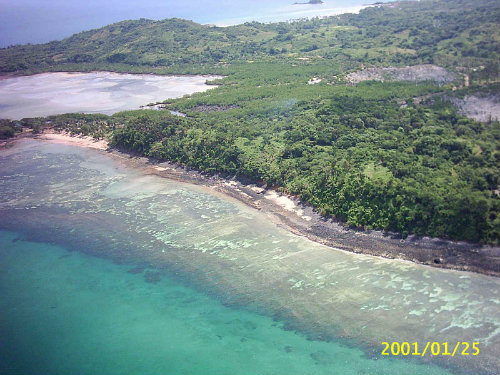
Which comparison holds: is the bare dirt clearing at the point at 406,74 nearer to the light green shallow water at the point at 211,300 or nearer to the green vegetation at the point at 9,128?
the light green shallow water at the point at 211,300

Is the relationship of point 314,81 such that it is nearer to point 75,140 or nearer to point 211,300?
point 75,140

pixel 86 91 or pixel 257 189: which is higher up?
pixel 86 91

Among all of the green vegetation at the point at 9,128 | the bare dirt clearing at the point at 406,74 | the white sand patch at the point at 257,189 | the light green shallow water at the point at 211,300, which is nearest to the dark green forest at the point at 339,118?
the white sand patch at the point at 257,189

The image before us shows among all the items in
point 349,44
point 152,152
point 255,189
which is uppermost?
point 349,44

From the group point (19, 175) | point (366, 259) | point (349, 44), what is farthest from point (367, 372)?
point (349, 44)

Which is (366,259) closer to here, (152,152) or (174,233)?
(174,233)
